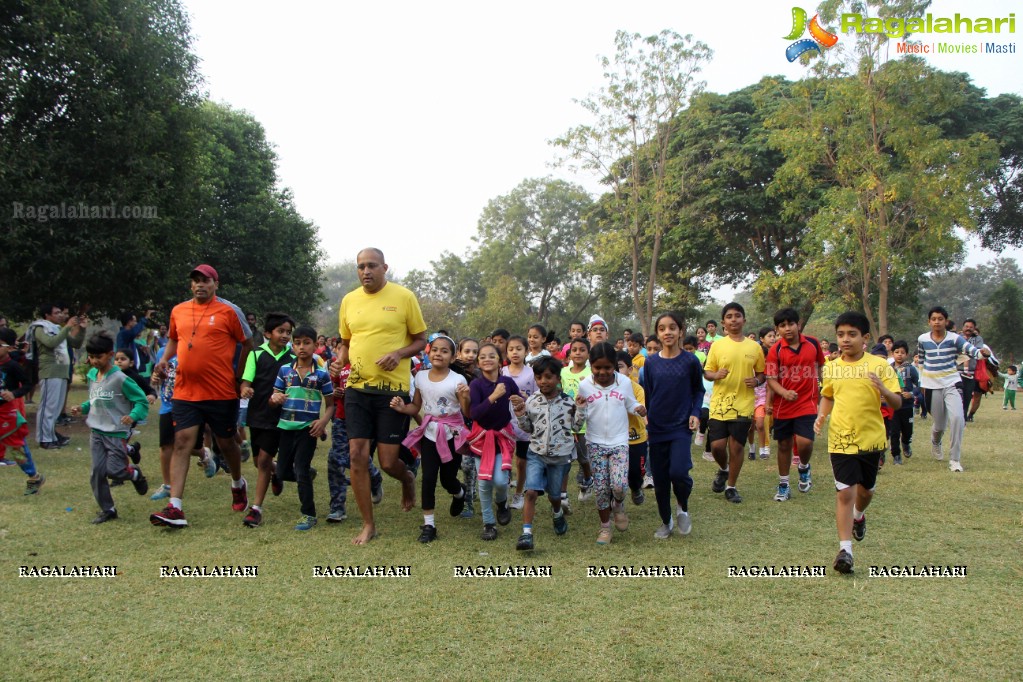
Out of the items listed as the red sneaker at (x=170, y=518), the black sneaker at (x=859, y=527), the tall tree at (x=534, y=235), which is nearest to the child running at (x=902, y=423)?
the black sneaker at (x=859, y=527)

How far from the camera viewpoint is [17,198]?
12875 mm

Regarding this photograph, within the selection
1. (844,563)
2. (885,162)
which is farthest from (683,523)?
(885,162)

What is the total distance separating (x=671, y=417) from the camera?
645 centimetres

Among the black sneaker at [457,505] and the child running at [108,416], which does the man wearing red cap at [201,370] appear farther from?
the black sneaker at [457,505]

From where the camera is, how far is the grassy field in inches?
151

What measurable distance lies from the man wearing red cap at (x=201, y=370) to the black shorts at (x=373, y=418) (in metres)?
1.32

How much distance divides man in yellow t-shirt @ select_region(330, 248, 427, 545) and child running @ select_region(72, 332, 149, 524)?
7.03 feet

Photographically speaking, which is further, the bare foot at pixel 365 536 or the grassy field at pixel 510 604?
the bare foot at pixel 365 536

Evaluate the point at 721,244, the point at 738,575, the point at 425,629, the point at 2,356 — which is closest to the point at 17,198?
the point at 2,356

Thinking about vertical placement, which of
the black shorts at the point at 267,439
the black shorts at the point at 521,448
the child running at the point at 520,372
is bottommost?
the black shorts at the point at 521,448

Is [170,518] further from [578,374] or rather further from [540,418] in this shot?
[578,374]

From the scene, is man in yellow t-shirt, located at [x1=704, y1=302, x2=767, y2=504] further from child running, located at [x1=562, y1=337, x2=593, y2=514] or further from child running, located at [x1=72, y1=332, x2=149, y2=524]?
child running, located at [x1=72, y1=332, x2=149, y2=524]

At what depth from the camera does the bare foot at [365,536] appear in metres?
6.14

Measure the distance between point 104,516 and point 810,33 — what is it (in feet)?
68.3
